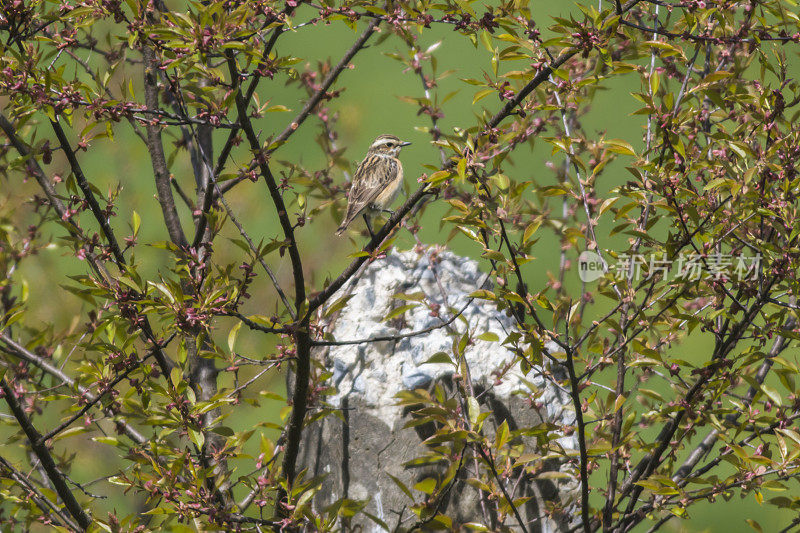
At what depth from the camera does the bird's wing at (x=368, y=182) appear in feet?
12.9

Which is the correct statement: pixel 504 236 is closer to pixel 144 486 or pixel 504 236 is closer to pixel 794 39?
pixel 794 39

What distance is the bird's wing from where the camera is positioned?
393 centimetres

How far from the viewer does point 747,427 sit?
8.54 ft

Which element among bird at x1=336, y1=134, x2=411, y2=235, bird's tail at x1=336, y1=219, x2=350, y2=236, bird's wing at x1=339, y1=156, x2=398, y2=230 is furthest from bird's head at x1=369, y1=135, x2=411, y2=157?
bird's tail at x1=336, y1=219, x2=350, y2=236

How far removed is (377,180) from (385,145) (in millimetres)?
634

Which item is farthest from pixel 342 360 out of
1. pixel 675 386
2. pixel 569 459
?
pixel 675 386

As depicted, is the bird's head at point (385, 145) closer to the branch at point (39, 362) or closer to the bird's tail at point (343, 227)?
the bird's tail at point (343, 227)

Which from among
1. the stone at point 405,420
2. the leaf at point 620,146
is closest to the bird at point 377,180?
the stone at point 405,420

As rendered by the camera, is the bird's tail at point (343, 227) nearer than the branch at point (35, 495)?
No

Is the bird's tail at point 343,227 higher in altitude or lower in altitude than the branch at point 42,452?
higher

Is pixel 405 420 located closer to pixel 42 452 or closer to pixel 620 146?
pixel 42 452

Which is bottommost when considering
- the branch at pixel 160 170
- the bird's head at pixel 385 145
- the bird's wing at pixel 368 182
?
the branch at pixel 160 170

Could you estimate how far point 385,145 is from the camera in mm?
4750

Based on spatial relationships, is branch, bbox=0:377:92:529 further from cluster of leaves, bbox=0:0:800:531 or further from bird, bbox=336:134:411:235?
bird, bbox=336:134:411:235
